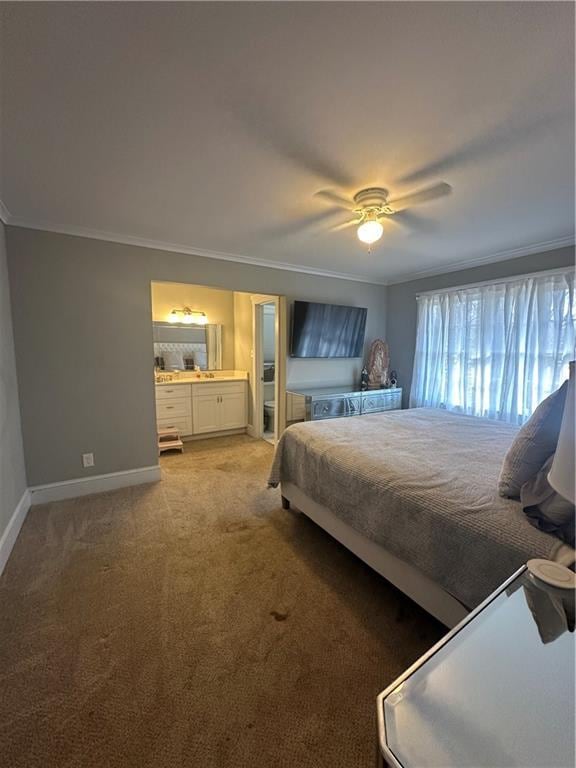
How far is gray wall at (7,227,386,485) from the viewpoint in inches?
104

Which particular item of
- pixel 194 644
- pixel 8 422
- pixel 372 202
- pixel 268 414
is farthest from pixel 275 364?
pixel 194 644

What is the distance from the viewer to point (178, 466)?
3703 mm

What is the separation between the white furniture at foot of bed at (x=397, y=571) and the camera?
1396mm

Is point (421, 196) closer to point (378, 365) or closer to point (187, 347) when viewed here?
point (378, 365)

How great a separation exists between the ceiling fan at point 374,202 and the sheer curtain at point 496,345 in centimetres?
192

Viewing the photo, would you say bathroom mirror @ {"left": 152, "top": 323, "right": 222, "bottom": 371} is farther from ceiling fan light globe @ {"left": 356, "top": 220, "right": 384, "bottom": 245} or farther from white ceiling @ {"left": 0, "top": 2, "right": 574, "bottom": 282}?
ceiling fan light globe @ {"left": 356, "top": 220, "right": 384, "bottom": 245}

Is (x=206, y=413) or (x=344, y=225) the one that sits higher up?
(x=344, y=225)

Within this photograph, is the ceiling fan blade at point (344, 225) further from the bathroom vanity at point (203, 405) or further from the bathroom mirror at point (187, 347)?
the bathroom mirror at point (187, 347)

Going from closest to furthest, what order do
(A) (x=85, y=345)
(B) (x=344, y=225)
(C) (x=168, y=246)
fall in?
(B) (x=344, y=225) < (A) (x=85, y=345) < (C) (x=168, y=246)

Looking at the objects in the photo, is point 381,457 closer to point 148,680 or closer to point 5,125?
point 148,680

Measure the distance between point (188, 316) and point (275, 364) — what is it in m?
1.79

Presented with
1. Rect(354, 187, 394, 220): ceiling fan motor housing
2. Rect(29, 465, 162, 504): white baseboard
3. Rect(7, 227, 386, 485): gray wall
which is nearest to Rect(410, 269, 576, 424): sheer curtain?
Rect(354, 187, 394, 220): ceiling fan motor housing

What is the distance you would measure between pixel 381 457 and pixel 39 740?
180 centimetres

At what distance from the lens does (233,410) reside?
4.98 m
